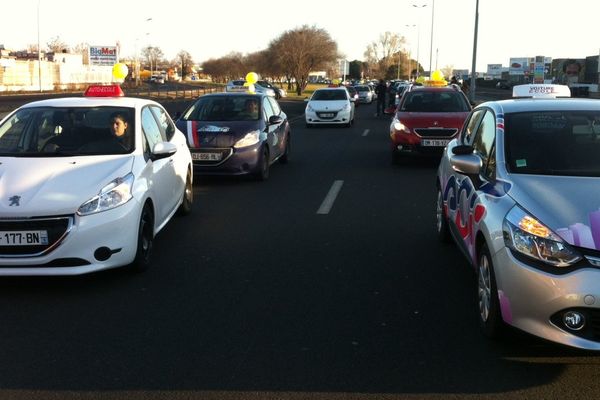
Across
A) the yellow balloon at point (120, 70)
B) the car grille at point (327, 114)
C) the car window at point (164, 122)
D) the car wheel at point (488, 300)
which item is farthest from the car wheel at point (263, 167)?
the car grille at point (327, 114)

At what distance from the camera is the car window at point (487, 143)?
4992mm

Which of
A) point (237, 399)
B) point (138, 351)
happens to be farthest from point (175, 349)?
point (237, 399)

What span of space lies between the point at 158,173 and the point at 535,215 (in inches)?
154

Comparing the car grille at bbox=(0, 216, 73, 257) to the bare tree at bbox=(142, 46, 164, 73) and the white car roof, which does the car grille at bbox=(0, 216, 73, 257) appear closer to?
the white car roof

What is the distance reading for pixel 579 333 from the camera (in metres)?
3.64

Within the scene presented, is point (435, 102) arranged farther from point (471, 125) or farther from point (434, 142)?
point (471, 125)

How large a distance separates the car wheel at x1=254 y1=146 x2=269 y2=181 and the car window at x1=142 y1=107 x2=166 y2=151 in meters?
3.77

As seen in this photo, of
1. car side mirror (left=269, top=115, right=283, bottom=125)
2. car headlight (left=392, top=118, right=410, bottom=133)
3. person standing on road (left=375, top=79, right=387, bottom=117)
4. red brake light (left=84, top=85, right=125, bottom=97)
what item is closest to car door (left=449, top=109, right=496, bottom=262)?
red brake light (left=84, top=85, right=125, bottom=97)

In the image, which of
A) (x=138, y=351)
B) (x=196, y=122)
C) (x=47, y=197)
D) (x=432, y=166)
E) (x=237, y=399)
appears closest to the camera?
(x=237, y=399)

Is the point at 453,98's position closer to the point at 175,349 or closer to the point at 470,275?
the point at 470,275

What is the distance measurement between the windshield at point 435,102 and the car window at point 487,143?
8.06m

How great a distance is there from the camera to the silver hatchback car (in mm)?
3625

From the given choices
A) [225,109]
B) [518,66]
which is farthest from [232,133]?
[518,66]

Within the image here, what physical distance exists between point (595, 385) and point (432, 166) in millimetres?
10187
